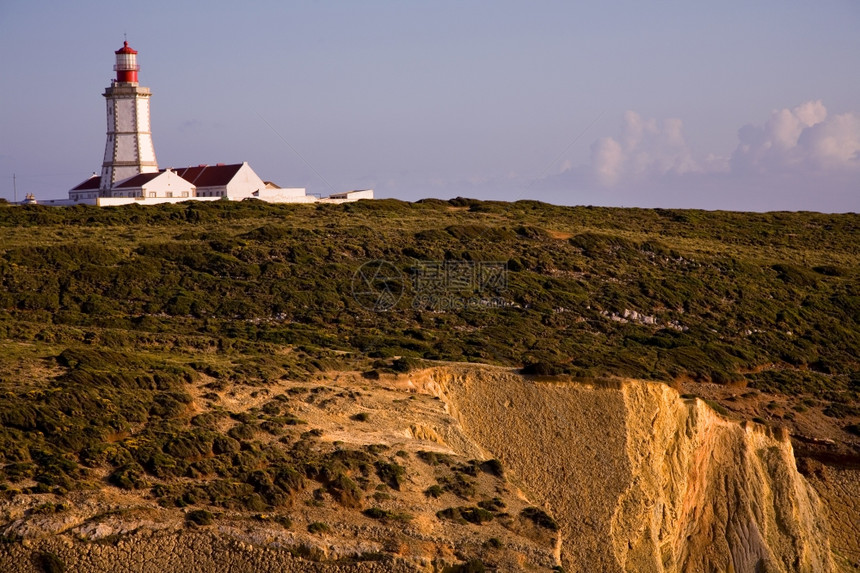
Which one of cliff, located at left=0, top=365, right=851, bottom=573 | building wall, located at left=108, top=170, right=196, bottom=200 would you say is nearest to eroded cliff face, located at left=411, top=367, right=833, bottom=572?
cliff, located at left=0, top=365, right=851, bottom=573

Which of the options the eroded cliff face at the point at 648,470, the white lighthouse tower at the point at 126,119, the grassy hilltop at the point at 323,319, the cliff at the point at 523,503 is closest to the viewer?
the cliff at the point at 523,503

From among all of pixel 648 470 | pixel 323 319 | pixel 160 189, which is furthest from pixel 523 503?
pixel 160 189

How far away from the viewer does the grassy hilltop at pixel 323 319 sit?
2695 centimetres

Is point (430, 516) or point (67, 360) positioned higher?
point (67, 360)

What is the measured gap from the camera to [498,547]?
1005 inches

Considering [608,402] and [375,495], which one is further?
[608,402]

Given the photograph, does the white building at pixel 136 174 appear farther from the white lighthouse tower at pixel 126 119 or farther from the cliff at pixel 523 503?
the cliff at pixel 523 503

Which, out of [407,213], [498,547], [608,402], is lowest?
[498,547]

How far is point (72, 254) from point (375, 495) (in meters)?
30.0

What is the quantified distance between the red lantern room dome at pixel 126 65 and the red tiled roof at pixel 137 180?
6.20 m

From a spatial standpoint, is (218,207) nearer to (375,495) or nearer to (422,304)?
(422,304)

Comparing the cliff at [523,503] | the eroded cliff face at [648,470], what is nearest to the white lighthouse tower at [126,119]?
the cliff at [523,503]

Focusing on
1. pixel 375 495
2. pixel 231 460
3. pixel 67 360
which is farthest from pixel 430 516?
pixel 67 360

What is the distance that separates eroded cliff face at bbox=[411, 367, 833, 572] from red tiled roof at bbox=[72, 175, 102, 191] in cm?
4483
